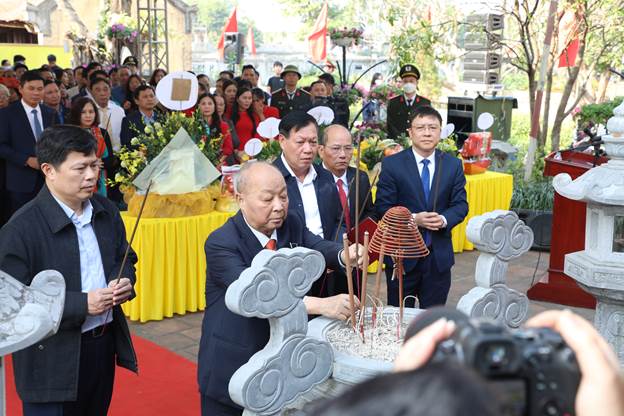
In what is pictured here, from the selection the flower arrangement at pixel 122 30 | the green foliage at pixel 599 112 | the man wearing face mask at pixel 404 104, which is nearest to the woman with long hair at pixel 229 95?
the man wearing face mask at pixel 404 104

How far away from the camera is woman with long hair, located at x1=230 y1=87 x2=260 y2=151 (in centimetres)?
726

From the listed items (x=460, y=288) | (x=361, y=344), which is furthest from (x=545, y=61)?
(x=361, y=344)

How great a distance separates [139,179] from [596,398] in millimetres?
3822

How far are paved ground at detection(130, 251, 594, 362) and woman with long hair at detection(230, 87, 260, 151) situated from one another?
2237mm

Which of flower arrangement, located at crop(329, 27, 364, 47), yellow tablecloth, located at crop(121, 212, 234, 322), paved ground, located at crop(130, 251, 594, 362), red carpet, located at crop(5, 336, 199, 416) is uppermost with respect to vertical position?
flower arrangement, located at crop(329, 27, 364, 47)

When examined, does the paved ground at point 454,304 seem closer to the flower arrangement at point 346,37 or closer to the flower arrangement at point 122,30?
the flower arrangement at point 346,37

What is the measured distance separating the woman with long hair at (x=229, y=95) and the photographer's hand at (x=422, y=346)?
6764 millimetres

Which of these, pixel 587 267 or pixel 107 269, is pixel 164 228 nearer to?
pixel 107 269

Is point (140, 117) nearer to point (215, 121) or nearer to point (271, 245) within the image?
point (215, 121)

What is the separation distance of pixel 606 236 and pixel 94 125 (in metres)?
3.61

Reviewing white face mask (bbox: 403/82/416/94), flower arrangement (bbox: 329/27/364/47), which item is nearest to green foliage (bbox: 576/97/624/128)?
white face mask (bbox: 403/82/416/94)

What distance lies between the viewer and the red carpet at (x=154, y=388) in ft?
11.5

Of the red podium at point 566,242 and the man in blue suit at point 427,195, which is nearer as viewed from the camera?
the man in blue suit at point 427,195

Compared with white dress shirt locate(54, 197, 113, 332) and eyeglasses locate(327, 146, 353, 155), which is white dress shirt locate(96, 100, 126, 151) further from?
white dress shirt locate(54, 197, 113, 332)
